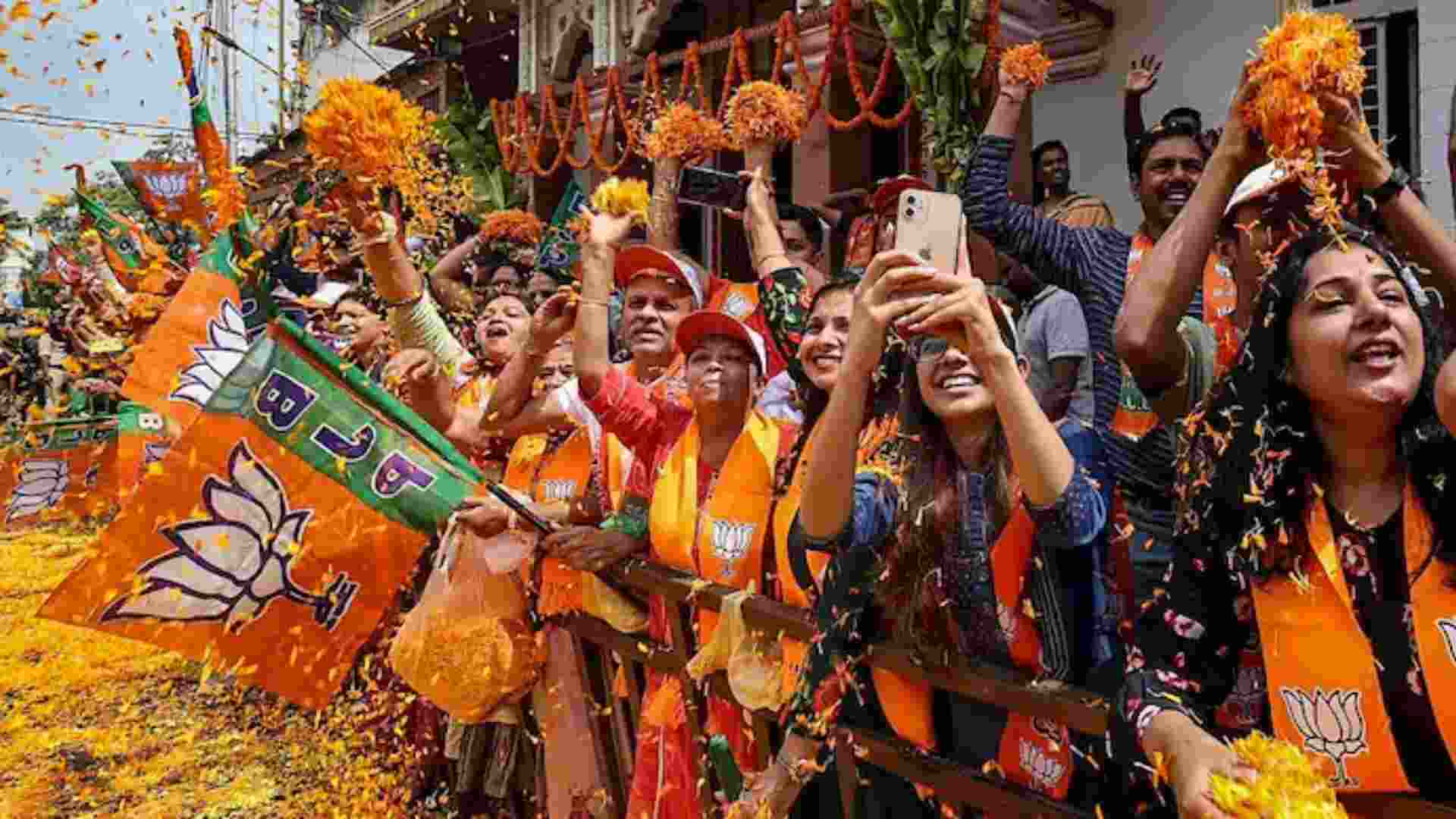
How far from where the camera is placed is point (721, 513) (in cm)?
262

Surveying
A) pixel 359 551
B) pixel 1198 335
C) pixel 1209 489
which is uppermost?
pixel 1198 335

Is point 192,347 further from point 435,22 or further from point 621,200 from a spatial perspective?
point 435,22

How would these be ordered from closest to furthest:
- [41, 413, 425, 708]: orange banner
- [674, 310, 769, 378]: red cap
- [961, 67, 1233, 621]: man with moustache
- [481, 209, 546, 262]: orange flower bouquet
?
1. [961, 67, 1233, 621]: man with moustache
2. [674, 310, 769, 378]: red cap
3. [41, 413, 425, 708]: orange banner
4. [481, 209, 546, 262]: orange flower bouquet

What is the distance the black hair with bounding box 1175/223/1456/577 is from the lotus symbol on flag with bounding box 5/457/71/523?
11.5 meters

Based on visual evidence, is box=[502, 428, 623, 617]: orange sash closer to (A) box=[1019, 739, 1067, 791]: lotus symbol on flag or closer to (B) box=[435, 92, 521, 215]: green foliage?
(A) box=[1019, 739, 1067, 791]: lotus symbol on flag

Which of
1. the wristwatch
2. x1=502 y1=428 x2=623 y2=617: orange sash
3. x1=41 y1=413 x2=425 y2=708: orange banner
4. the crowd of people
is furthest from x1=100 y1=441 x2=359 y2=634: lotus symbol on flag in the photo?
the wristwatch

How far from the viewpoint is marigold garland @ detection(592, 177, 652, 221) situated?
3326 millimetres

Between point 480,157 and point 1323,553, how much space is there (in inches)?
440

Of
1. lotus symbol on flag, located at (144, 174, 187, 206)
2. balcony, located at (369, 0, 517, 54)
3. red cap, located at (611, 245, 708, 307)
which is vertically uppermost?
balcony, located at (369, 0, 517, 54)

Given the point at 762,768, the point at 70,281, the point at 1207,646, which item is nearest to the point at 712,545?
the point at 762,768

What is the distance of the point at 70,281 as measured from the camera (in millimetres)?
10531

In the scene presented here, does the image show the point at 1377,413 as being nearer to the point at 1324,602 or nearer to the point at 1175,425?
the point at 1324,602

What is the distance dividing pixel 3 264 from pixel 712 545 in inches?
1313

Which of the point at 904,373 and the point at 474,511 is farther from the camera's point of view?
the point at 474,511
